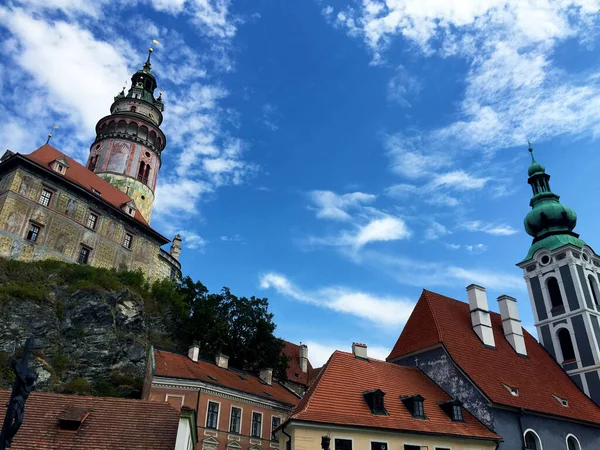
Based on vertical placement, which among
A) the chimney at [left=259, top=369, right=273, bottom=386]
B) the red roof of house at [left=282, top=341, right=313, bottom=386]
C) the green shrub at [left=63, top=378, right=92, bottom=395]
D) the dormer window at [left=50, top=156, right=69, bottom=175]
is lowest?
the green shrub at [left=63, top=378, right=92, bottom=395]

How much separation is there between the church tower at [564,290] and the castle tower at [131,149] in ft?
111

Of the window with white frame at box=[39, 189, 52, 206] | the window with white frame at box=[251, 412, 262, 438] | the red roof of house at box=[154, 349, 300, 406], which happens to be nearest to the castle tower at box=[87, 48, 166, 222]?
the window with white frame at box=[39, 189, 52, 206]

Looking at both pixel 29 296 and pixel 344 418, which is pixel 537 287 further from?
pixel 29 296

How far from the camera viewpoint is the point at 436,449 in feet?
66.5

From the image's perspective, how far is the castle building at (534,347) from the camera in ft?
77.0

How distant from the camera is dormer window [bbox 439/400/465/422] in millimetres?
22250

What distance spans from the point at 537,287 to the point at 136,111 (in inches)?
1608

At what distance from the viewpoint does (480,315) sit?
2834 cm

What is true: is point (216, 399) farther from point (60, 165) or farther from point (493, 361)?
point (60, 165)

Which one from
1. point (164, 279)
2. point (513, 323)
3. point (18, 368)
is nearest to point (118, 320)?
point (164, 279)

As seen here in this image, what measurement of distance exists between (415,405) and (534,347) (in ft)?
45.6

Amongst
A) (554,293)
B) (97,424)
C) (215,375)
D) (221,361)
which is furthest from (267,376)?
(554,293)

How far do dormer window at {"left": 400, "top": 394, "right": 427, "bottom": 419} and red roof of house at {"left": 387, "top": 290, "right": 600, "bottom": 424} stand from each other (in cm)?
323

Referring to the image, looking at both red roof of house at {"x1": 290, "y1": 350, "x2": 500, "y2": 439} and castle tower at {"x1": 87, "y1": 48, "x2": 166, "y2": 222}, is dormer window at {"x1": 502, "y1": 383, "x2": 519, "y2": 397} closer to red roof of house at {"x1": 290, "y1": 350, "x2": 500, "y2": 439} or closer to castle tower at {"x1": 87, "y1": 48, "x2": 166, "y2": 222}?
red roof of house at {"x1": 290, "y1": 350, "x2": 500, "y2": 439}
